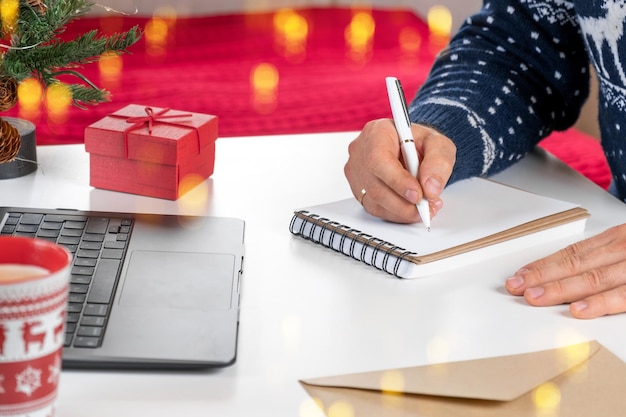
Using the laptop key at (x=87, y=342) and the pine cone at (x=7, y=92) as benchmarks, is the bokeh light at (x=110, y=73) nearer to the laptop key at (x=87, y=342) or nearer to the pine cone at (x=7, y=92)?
the pine cone at (x=7, y=92)

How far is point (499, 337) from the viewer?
704 millimetres

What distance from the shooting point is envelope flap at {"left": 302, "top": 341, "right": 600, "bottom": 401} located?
2.01 feet

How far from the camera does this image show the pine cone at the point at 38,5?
0.84 m

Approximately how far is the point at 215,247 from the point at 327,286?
0.39 feet

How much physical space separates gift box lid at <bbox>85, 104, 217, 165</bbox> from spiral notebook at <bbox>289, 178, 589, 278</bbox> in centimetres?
17

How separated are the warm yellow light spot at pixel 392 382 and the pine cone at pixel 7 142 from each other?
469 mm

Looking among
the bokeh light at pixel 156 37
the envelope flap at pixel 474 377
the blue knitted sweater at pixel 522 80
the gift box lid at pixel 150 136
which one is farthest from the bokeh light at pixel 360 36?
the envelope flap at pixel 474 377

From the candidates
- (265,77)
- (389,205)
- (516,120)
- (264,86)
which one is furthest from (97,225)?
(265,77)

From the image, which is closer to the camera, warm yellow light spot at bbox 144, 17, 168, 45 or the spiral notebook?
the spiral notebook

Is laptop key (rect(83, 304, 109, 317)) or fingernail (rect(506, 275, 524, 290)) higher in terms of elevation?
laptop key (rect(83, 304, 109, 317))

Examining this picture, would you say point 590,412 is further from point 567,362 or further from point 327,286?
point 327,286

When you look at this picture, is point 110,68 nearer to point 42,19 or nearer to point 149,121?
point 149,121

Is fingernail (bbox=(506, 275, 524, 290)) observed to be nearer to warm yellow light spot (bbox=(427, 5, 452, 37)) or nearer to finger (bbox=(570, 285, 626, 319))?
finger (bbox=(570, 285, 626, 319))

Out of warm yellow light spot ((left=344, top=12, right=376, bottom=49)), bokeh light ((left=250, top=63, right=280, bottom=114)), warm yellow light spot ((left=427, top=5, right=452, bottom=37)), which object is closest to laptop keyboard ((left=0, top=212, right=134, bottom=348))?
bokeh light ((left=250, top=63, right=280, bottom=114))
